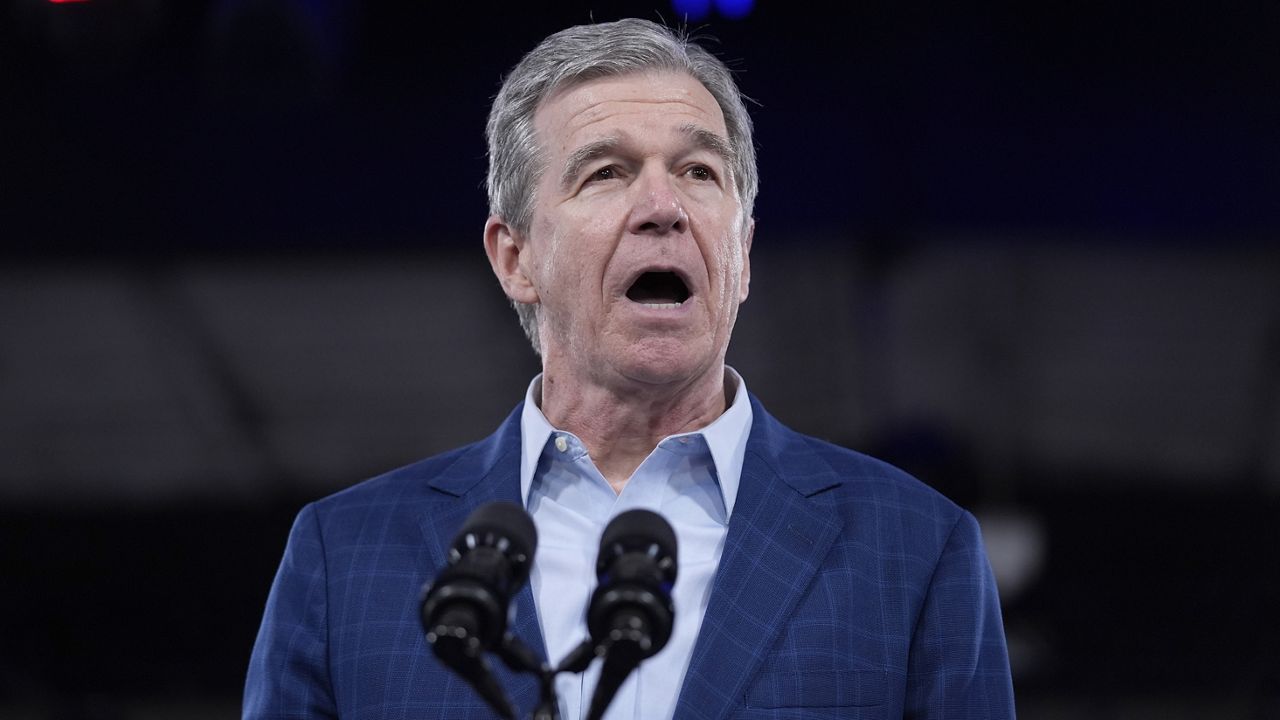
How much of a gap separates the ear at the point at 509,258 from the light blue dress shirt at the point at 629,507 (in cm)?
19

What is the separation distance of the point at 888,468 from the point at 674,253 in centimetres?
45

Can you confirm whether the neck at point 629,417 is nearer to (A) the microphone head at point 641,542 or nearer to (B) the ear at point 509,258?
(B) the ear at point 509,258

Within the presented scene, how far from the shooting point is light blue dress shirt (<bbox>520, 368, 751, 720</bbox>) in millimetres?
1620

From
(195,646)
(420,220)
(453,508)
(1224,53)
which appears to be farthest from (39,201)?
(195,646)

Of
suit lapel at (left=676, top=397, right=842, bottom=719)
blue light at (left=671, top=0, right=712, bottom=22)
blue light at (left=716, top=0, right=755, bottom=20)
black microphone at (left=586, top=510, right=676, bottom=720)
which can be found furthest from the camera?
blue light at (left=716, top=0, right=755, bottom=20)

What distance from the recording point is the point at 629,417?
1887 millimetres

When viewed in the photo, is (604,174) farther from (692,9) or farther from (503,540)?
(692,9)

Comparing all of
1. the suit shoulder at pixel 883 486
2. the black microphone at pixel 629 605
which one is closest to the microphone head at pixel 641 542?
the black microphone at pixel 629 605

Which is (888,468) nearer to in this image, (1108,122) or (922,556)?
(922,556)

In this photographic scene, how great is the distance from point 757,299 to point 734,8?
7.04 ft

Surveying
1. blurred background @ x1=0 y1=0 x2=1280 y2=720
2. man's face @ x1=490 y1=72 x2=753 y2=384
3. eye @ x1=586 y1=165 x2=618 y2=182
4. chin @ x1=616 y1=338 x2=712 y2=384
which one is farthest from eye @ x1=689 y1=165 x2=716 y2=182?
blurred background @ x1=0 y1=0 x2=1280 y2=720

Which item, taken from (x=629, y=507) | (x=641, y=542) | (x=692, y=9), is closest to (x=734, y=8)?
(x=692, y=9)

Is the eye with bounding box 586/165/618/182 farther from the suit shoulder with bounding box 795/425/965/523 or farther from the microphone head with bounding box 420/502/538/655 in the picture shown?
the microphone head with bounding box 420/502/538/655

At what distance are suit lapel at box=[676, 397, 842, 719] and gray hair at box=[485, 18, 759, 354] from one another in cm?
43
